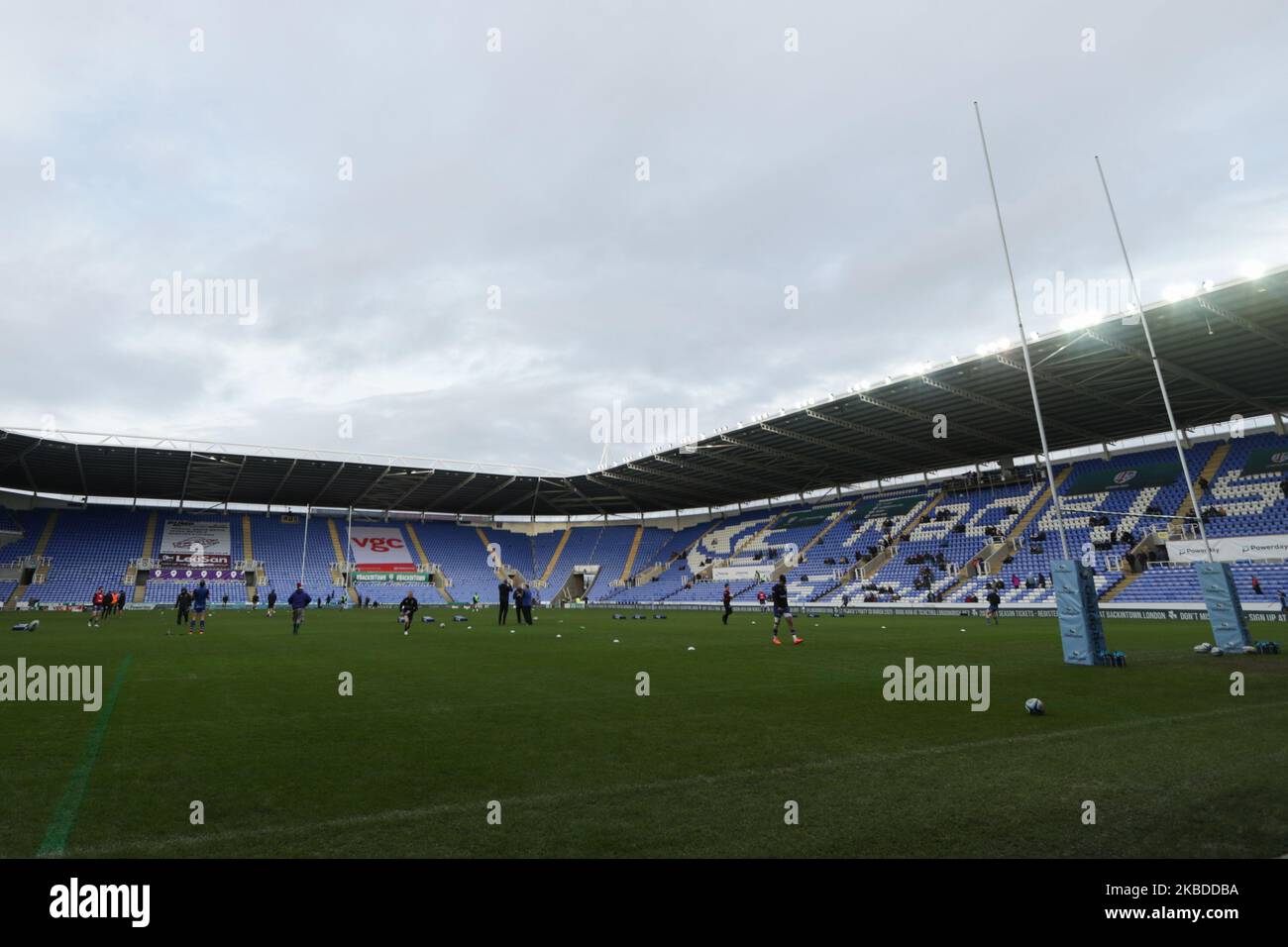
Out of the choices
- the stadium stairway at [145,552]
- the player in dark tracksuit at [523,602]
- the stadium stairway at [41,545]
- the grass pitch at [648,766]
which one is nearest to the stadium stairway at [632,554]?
the player in dark tracksuit at [523,602]

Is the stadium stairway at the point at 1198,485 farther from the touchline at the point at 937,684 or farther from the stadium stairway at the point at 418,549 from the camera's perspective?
the stadium stairway at the point at 418,549

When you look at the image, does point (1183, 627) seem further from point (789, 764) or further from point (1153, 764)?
point (789, 764)

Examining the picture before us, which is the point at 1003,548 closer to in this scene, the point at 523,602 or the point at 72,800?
the point at 523,602

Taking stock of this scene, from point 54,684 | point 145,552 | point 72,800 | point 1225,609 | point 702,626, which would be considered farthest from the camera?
point 145,552

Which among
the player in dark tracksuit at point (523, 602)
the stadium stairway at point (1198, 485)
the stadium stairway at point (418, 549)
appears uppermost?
the stadium stairway at point (418, 549)

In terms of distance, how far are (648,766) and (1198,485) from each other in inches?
1688

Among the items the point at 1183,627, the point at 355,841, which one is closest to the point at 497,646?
the point at 355,841

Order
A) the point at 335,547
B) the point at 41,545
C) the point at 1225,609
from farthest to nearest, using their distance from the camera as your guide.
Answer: the point at 335,547 < the point at 41,545 < the point at 1225,609

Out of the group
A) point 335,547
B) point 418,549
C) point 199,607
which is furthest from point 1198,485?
point 335,547

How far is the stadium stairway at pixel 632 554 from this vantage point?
66312mm

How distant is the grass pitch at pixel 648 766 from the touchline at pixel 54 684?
1.47 feet

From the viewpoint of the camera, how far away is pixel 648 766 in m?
5.93

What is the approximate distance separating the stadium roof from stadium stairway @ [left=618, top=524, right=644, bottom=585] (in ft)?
9.98

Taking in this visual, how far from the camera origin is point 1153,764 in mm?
5883
